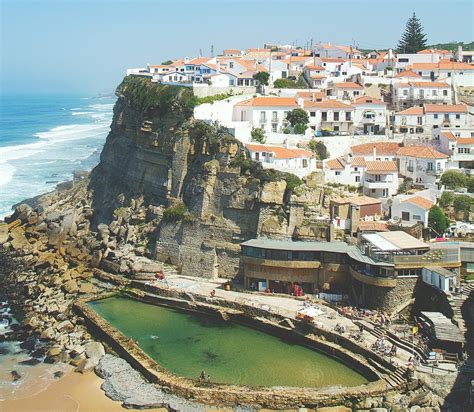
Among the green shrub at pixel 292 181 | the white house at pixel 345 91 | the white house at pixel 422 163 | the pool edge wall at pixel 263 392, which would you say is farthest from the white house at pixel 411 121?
the pool edge wall at pixel 263 392

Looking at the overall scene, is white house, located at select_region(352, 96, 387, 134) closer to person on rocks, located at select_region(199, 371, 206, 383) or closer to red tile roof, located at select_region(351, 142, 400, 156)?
red tile roof, located at select_region(351, 142, 400, 156)

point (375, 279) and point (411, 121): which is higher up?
point (411, 121)

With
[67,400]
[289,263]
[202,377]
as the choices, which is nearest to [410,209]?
[289,263]

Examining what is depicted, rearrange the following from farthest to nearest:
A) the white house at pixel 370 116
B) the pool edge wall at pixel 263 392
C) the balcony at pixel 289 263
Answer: the white house at pixel 370 116
the balcony at pixel 289 263
the pool edge wall at pixel 263 392

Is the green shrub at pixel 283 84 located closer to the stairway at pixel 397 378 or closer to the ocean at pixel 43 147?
the ocean at pixel 43 147

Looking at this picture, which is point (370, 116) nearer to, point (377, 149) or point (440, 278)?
point (377, 149)
